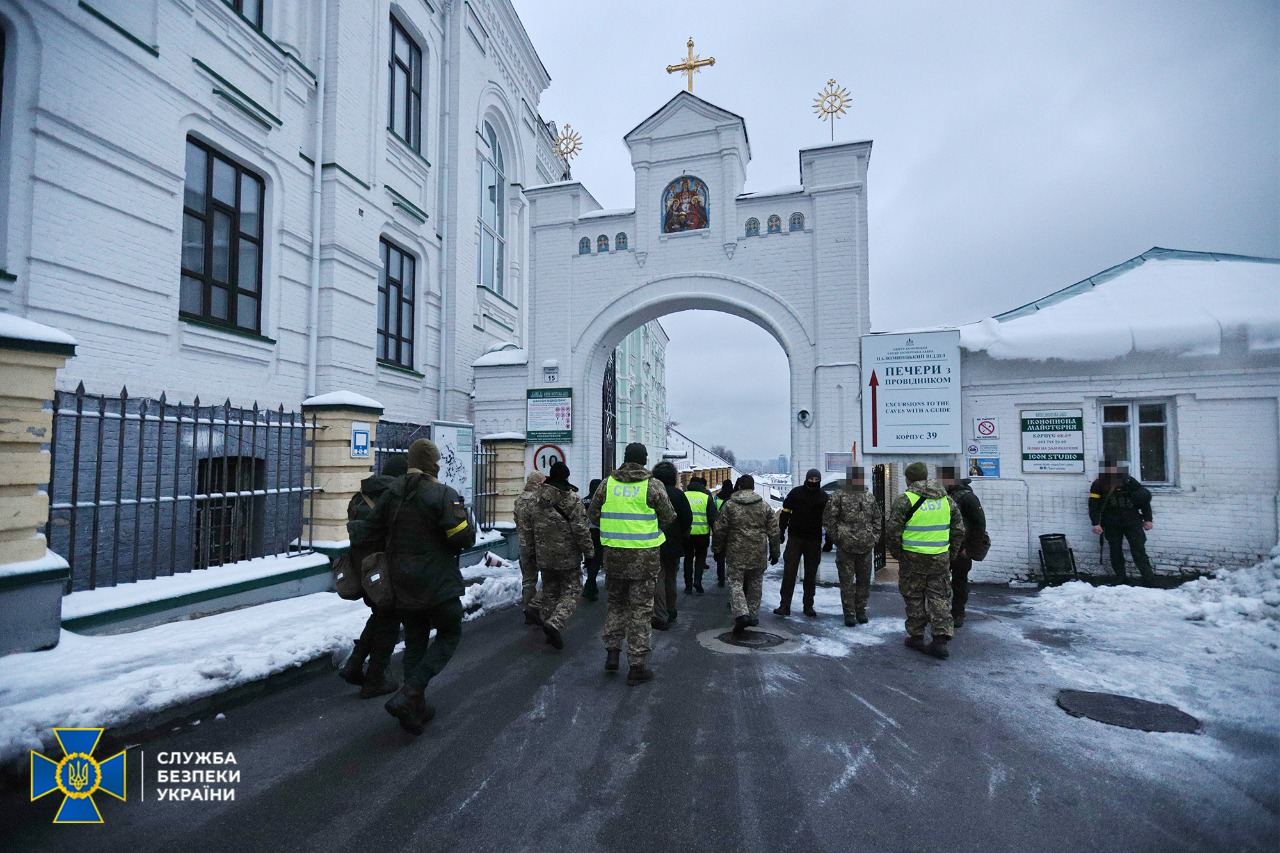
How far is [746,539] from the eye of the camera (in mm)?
6895

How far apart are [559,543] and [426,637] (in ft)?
6.84

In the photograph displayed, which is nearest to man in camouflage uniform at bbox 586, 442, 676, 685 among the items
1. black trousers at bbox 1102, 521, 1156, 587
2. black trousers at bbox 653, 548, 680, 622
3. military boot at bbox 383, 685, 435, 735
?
black trousers at bbox 653, 548, 680, 622

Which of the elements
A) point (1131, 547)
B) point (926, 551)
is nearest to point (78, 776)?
point (926, 551)

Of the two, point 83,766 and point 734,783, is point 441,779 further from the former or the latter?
point 83,766

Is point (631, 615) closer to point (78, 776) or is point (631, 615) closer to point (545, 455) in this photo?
point (78, 776)

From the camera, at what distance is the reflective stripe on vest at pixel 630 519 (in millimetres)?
5523

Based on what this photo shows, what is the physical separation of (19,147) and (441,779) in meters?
7.90

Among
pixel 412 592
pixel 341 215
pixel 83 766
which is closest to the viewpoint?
pixel 83 766

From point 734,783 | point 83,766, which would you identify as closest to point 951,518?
point 734,783

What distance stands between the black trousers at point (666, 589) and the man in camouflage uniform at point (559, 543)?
1.17 meters

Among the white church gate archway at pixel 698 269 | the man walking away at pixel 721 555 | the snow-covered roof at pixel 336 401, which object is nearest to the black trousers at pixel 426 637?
the man walking away at pixel 721 555

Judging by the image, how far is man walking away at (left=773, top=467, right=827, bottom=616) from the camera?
25.8ft

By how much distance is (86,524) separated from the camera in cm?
712

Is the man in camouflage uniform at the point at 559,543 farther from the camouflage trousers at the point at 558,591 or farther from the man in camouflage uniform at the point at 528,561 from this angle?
the man in camouflage uniform at the point at 528,561
